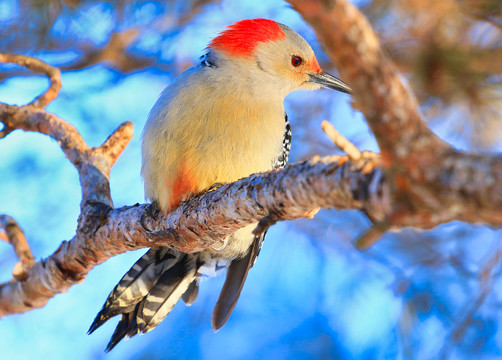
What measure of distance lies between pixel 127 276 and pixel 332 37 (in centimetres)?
278

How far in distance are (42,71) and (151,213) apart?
1903mm

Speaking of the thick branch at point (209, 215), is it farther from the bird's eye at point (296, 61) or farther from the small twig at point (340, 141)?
the bird's eye at point (296, 61)

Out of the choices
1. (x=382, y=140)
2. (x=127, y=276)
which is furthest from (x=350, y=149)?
(x=127, y=276)

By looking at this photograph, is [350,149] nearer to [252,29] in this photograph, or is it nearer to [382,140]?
[382,140]

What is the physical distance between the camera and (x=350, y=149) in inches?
62.6

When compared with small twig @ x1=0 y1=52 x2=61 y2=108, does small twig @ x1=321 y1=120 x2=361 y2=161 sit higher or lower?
lower

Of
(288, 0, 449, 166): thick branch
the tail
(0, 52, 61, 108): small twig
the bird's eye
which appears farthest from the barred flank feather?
(288, 0, 449, 166): thick branch

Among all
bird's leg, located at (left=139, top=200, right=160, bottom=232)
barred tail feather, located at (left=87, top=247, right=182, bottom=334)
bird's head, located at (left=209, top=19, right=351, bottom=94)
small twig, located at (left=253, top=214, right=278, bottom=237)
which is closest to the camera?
small twig, located at (left=253, top=214, right=278, bottom=237)

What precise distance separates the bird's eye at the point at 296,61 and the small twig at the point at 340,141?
2428 mm

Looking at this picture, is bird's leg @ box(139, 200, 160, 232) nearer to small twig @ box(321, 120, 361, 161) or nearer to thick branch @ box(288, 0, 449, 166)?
small twig @ box(321, 120, 361, 161)

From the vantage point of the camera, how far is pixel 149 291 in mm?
3646

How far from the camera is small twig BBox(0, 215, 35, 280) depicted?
3.83 meters

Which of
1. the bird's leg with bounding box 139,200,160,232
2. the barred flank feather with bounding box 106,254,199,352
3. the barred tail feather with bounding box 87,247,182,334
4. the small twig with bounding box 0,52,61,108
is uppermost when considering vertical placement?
the small twig with bounding box 0,52,61,108

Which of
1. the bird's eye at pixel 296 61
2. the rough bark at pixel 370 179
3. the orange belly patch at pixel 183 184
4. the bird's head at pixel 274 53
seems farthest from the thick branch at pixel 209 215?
the bird's eye at pixel 296 61
